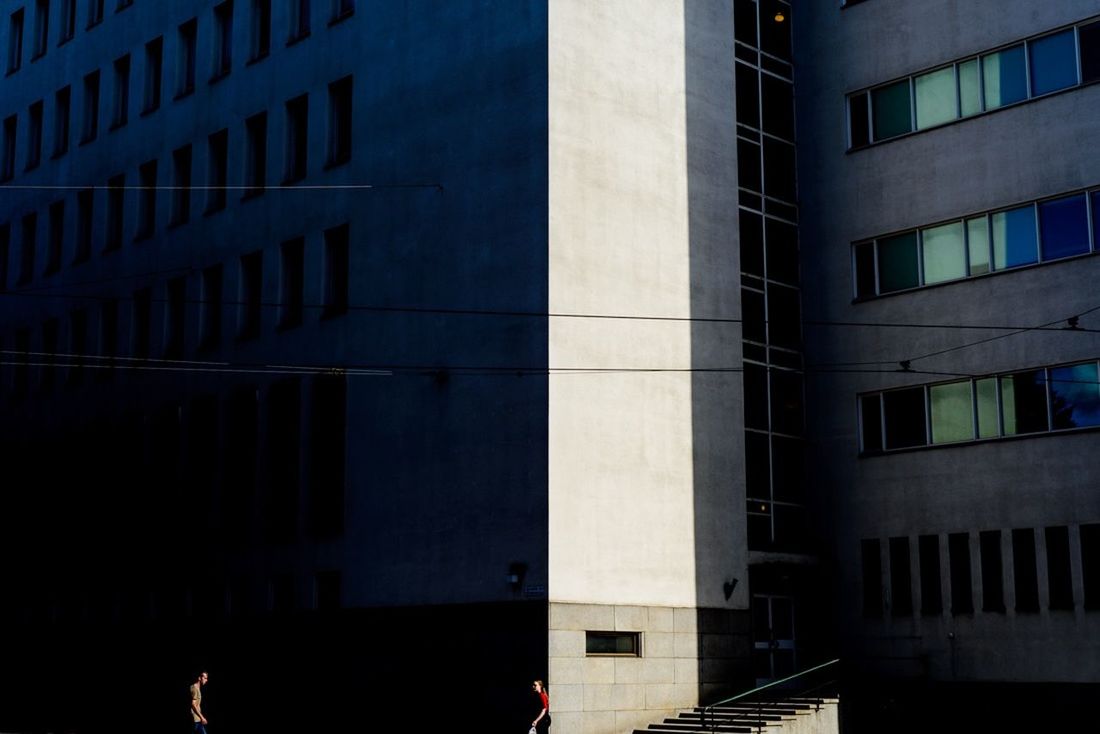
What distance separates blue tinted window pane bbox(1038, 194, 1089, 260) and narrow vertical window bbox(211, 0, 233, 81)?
72.2 feet

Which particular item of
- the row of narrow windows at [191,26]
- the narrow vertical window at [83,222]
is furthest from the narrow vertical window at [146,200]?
the narrow vertical window at [83,222]

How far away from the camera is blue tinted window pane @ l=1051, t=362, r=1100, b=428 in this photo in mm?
30453

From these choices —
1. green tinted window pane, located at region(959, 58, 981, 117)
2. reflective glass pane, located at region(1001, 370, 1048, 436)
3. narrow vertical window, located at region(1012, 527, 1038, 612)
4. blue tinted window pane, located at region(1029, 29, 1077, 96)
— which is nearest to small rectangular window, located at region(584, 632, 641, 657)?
narrow vertical window, located at region(1012, 527, 1038, 612)

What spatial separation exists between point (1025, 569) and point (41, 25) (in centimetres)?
3708

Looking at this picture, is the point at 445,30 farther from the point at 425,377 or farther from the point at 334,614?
the point at 334,614

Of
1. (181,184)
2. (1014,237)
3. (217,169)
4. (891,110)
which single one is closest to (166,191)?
(181,184)

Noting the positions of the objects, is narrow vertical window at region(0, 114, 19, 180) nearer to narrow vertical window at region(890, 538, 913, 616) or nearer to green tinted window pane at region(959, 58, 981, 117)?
green tinted window pane at region(959, 58, 981, 117)

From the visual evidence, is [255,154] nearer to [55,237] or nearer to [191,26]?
[191,26]

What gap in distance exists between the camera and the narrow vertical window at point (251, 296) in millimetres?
37425

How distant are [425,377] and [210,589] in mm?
9545

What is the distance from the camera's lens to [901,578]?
3300 cm

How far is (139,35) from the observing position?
145 feet

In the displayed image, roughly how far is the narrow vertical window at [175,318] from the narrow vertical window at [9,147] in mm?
12927

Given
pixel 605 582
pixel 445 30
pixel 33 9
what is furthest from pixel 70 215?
pixel 605 582
